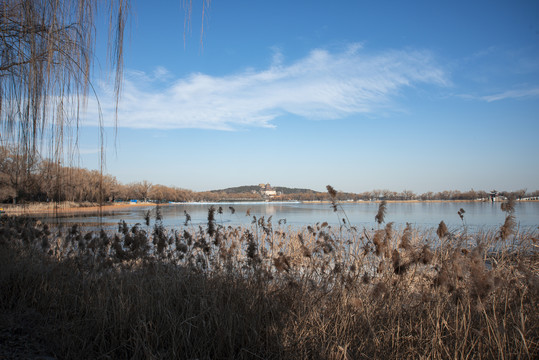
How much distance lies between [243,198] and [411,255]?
133m

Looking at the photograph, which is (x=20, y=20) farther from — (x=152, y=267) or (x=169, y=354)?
(x=152, y=267)

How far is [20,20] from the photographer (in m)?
2.62

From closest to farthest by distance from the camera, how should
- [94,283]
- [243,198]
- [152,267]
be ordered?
[94,283] → [152,267] → [243,198]

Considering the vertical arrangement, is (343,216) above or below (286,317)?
below

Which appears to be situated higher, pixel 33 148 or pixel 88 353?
pixel 33 148

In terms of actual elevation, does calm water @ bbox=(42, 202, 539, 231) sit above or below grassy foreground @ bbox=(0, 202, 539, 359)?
below

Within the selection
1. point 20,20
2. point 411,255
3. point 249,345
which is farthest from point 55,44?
point 411,255

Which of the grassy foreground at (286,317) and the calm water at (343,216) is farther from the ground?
the grassy foreground at (286,317)

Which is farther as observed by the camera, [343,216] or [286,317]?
[343,216]

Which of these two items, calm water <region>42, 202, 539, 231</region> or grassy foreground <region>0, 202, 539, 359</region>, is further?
calm water <region>42, 202, 539, 231</region>

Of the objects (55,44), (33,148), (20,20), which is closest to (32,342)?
(33,148)

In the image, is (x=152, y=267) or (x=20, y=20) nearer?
(x=20, y=20)

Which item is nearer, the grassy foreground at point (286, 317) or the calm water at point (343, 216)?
the grassy foreground at point (286, 317)

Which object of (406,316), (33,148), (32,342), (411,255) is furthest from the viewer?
(406,316)
